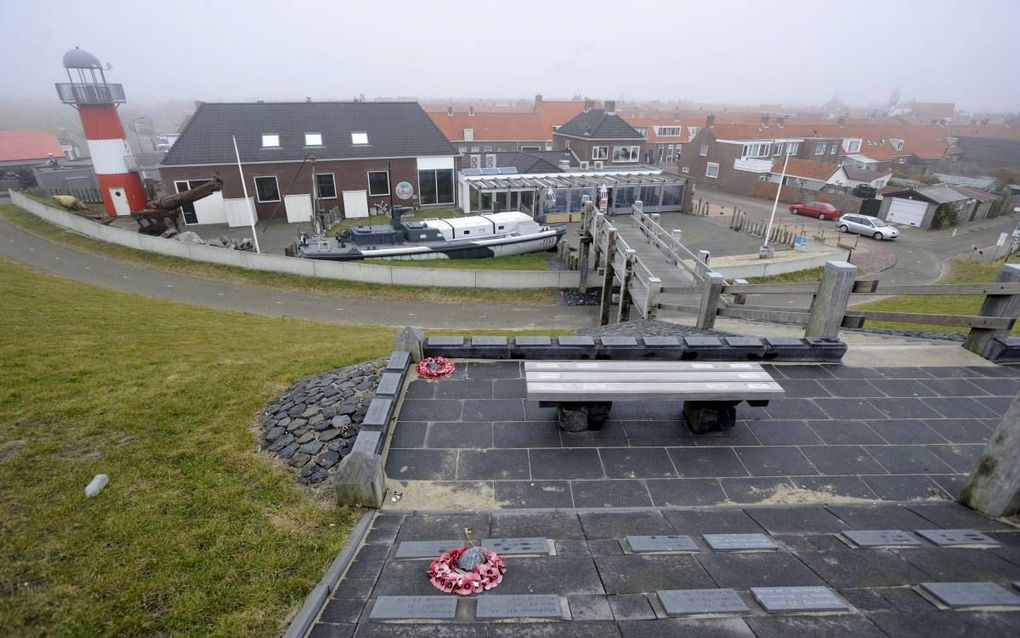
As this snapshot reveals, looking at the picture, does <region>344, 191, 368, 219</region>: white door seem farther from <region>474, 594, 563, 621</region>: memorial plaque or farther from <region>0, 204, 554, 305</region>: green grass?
<region>474, 594, 563, 621</region>: memorial plaque

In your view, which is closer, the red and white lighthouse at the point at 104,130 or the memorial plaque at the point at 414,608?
the memorial plaque at the point at 414,608

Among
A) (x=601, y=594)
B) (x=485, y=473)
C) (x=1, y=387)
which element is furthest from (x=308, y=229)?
(x=601, y=594)

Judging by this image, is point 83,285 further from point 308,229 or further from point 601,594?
point 601,594

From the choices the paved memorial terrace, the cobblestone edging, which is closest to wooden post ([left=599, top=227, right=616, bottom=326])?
the paved memorial terrace

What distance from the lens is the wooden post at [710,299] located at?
32.4ft

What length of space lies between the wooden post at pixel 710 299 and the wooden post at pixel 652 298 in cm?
275

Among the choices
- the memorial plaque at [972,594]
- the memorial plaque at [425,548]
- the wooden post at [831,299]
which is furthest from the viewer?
the wooden post at [831,299]

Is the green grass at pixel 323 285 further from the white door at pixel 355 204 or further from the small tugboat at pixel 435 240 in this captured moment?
the white door at pixel 355 204

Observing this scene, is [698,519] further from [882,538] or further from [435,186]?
[435,186]

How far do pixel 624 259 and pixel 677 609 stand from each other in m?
13.6

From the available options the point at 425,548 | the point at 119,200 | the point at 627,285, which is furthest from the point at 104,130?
the point at 425,548

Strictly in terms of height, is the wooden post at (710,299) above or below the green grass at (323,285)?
above

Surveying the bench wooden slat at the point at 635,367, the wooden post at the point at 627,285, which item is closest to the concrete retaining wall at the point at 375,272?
the wooden post at the point at 627,285

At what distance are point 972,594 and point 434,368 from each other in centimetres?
558
